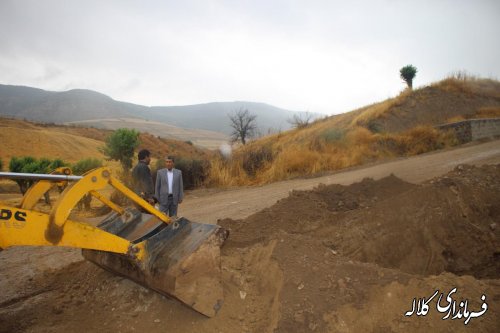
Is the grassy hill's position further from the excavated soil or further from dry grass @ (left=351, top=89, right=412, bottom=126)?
the excavated soil

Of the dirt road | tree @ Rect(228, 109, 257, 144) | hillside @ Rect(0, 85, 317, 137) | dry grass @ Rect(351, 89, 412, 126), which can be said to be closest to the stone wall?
the dirt road

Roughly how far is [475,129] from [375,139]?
495 centimetres

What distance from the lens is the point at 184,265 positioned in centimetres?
337

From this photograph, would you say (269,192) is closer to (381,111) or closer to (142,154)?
(142,154)

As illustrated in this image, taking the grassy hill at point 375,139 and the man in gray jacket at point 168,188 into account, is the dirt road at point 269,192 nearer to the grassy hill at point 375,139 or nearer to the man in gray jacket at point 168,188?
the grassy hill at point 375,139

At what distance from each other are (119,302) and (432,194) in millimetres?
5027

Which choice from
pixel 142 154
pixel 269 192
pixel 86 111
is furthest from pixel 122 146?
pixel 86 111

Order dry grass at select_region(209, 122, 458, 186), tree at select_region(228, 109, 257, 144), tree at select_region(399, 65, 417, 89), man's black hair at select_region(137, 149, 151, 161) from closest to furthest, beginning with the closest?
man's black hair at select_region(137, 149, 151, 161), dry grass at select_region(209, 122, 458, 186), tree at select_region(399, 65, 417, 89), tree at select_region(228, 109, 257, 144)

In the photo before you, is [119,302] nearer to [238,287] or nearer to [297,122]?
[238,287]

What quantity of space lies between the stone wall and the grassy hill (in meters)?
0.58

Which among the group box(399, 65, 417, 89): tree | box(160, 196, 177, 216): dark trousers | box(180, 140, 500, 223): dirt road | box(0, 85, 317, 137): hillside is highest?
box(0, 85, 317, 137): hillside

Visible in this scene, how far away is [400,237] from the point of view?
17.3 feet

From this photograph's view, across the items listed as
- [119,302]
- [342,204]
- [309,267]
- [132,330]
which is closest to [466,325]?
[309,267]

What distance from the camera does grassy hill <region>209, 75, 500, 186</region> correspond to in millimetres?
14039
